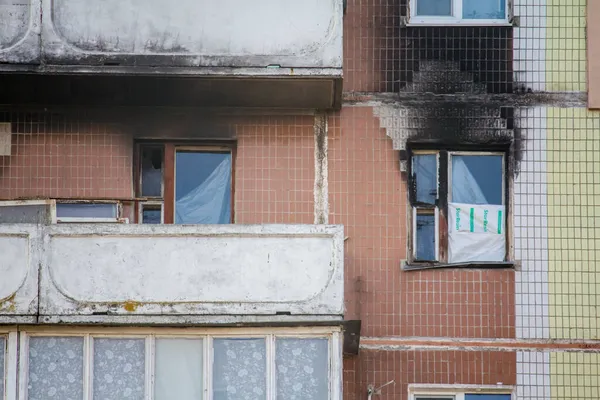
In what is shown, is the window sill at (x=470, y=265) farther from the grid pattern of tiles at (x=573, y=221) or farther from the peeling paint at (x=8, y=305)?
the peeling paint at (x=8, y=305)

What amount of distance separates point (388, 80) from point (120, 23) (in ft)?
10.4

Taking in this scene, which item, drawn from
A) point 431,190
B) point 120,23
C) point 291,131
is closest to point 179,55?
point 120,23

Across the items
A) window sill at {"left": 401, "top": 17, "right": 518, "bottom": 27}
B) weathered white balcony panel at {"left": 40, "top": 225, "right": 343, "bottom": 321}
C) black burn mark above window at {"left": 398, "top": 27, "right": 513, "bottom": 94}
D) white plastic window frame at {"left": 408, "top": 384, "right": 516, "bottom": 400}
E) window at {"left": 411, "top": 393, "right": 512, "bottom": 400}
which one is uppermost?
window sill at {"left": 401, "top": 17, "right": 518, "bottom": 27}

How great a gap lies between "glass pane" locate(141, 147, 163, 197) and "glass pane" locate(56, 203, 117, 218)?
57 centimetres

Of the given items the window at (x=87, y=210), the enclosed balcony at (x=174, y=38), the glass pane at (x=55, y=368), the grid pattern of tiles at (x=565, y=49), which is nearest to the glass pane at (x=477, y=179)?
the grid pattern of tiles at (x=565, y=49)

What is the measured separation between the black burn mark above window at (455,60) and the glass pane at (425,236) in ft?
4.85

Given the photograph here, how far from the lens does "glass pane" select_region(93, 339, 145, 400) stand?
1272cm

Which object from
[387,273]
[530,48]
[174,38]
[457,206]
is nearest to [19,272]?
[174,38]

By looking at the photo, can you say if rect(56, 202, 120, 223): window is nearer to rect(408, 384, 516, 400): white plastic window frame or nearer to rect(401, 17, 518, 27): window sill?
rect(408, 384, 516, 400): white plastic window frame

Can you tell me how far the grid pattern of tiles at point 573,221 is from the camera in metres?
14.1

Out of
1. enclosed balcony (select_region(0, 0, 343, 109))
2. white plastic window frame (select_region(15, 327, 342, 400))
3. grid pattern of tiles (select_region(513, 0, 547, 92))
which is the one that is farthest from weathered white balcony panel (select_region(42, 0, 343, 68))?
white plastic window frame (select_region(15, 327, 342, 400))

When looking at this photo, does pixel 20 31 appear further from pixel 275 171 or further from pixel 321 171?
pixel 321 171

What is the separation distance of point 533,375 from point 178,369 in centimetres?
399

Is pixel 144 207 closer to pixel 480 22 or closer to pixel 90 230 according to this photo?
pixel 90 230
